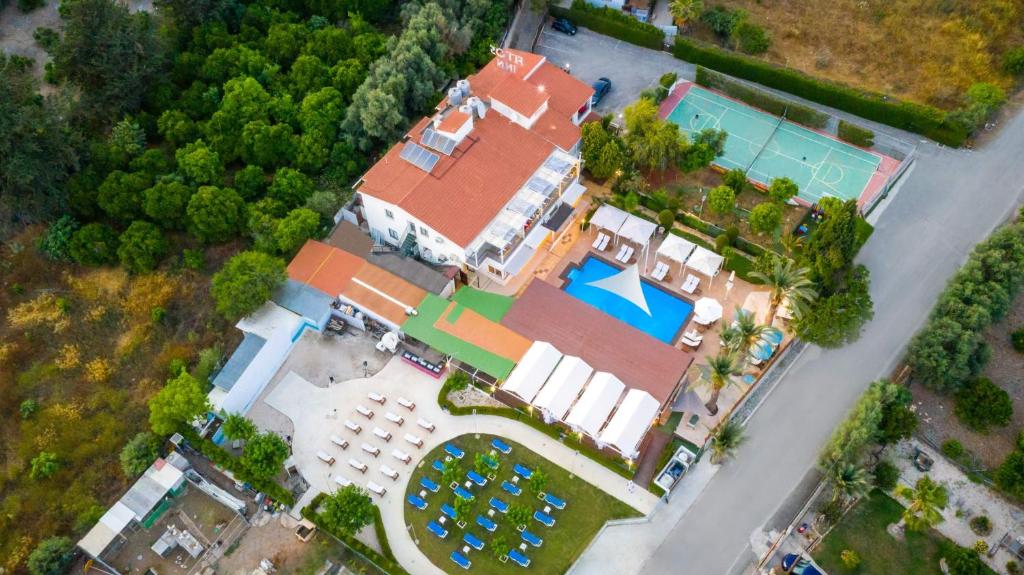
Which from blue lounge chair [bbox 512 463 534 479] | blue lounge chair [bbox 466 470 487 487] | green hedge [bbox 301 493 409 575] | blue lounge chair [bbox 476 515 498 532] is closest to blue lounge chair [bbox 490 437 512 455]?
blue lounge chair [bbox 512 463 534 479]

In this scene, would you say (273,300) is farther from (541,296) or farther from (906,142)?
(906,142)

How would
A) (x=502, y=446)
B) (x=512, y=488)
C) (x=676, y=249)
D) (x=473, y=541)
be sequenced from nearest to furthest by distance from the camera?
(x=473, y=541) < (x=512, y=488) < (x=502, y=446) < (x=676, y=249)

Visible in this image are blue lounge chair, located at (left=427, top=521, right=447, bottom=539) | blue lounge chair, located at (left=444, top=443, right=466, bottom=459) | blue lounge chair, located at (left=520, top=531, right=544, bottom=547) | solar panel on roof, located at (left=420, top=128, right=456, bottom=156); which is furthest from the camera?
solar panel on roof, located at (left=420, top=128, right=456, bottom=156)

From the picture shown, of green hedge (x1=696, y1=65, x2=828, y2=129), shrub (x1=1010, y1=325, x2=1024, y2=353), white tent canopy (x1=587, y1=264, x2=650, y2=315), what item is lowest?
white tent canopy (x1=587, y1=264, x2=650, y2=315)

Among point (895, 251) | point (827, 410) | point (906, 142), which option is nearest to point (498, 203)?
point (827, 410)

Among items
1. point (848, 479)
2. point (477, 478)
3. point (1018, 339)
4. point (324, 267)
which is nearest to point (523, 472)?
point (477, 478)

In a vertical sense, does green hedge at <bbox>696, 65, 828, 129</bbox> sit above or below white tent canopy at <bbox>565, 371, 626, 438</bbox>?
above

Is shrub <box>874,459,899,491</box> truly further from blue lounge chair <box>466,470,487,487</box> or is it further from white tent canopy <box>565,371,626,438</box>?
blue lounge chair <box>466,470,487,487</box>

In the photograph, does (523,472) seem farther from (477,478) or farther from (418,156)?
(418,156)
